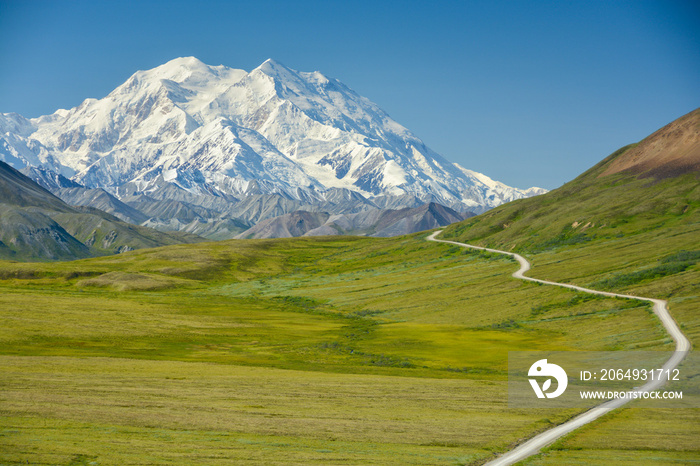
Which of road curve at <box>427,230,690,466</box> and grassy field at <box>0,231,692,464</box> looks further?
road curve at <box>427,230,690,466</box>

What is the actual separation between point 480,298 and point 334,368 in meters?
65.9

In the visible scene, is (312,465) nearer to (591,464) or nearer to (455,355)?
(591,464)

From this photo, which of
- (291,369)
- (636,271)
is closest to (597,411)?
(291,369)

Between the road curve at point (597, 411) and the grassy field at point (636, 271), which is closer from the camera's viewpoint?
the road curve at point (597, 411)

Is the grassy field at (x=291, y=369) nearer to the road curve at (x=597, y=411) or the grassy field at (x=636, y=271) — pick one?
the road curve at (x=597, y=411)

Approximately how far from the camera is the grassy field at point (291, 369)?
34906 millimetres

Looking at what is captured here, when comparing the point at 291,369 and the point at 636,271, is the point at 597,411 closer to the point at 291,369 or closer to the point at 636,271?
the point at 291,369

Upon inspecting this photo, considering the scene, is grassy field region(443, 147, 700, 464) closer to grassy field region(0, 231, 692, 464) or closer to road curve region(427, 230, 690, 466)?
road curve region(427, 230, 690, 466)

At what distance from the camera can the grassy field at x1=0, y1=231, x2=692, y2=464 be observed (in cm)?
3491

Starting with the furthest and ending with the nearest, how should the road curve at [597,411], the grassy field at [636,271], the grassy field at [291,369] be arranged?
the grassy field at [636,271], the road curve at [597,411], the grassy field at [291,369]

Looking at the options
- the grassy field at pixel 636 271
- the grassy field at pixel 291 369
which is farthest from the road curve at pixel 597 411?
the grassy field at pixel 291 369

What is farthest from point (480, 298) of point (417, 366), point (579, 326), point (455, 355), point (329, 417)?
point (329, 417)

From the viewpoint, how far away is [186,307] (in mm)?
140875

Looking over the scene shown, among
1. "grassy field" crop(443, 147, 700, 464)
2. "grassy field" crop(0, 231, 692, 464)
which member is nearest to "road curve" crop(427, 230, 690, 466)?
"grassy field" crop(443, 147, 700, 464)
